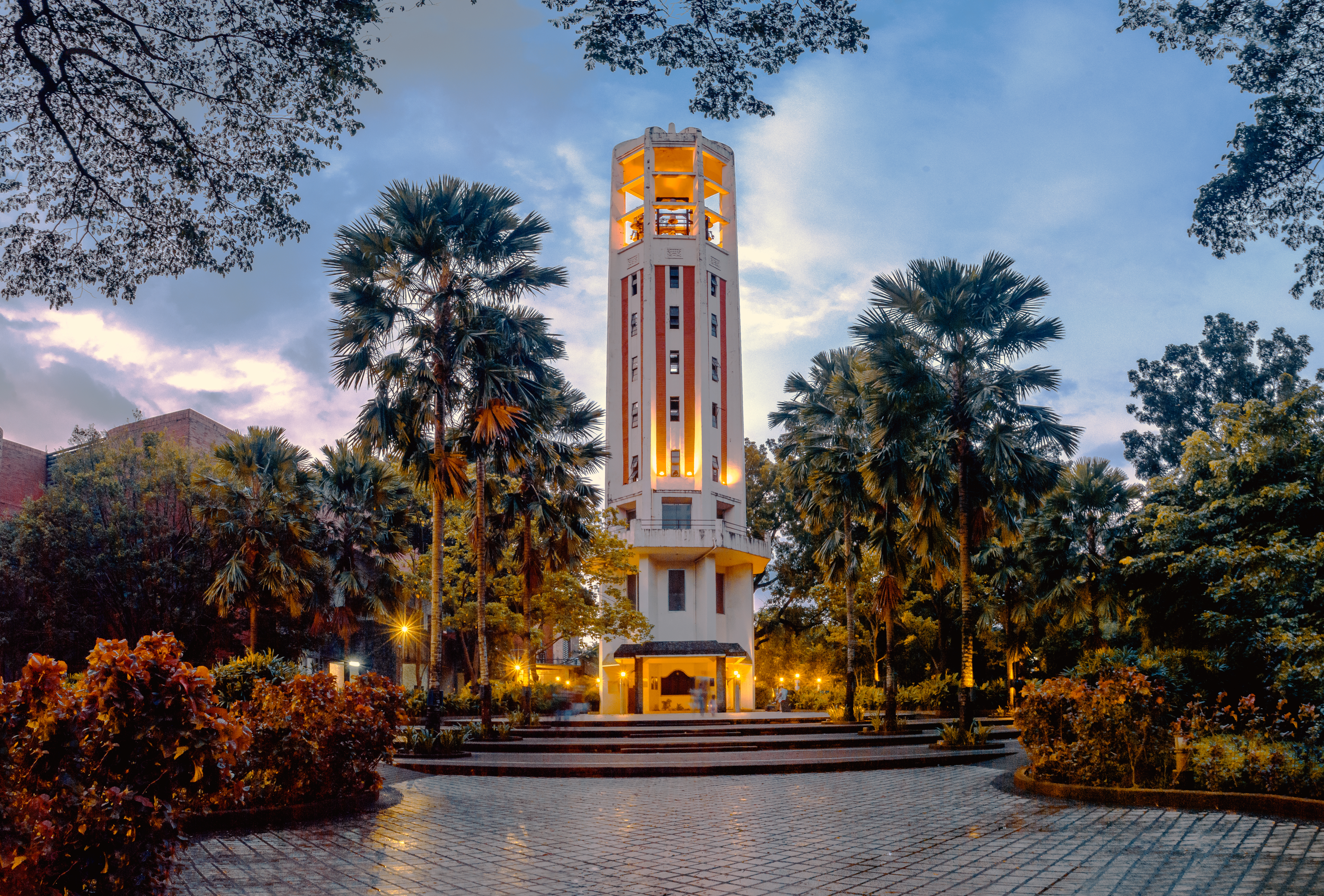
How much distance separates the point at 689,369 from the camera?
36625 millimetres

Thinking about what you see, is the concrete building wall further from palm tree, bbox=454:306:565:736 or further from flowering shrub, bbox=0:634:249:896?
flowering shrub, bbox=0:634:249:896

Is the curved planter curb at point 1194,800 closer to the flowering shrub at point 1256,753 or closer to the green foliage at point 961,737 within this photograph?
→ the flowering shrub at point 1256,753

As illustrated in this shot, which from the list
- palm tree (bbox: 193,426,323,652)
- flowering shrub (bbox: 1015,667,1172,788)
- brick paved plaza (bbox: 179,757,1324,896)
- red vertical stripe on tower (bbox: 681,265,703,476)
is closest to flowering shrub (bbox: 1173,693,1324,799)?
flowering shrub (bbox: 1015,667,1172,788)

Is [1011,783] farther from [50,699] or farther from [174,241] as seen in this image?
[174,241]

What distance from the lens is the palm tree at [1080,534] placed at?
91.1 ft

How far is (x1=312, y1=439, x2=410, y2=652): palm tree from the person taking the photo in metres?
28.6

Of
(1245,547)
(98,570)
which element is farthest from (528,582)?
(98,570)

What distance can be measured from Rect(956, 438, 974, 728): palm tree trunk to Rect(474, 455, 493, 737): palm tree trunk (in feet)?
32.2

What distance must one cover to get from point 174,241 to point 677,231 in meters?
31.4

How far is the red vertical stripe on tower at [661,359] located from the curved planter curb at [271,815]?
1062 inches

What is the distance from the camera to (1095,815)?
356 inches

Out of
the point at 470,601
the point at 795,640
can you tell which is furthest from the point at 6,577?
the point at 795,640

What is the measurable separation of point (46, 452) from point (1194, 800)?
46.3 meters

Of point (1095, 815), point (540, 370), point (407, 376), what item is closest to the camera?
point (1095, 815)
